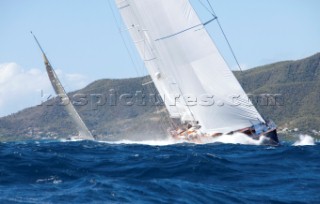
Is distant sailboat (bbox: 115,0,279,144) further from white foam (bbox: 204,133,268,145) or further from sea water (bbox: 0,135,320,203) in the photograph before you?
sea water (bbox: 0,135,320,203)

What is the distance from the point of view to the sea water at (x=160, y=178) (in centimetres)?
1781

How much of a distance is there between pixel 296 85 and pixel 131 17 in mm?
127539

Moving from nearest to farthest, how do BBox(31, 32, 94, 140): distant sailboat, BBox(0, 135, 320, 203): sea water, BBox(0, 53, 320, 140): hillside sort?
BBox(0, 135, 320, 203): sea water → BBox(31, 32, 94, 140): distant sailboat → BBox(0, 53, 320, 140): hillside

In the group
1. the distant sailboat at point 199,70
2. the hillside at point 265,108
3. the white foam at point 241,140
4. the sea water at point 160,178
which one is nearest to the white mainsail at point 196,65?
the distant sailboat at point 199,70

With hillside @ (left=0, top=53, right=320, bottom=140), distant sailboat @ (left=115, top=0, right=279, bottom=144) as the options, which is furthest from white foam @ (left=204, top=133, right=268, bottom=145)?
hillside @ (left=0, top=53, right=320, bottom=140)

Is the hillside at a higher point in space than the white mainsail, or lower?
lower

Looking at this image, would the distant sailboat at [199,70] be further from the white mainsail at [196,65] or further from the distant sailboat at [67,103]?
the distant sailboat at [67,103]

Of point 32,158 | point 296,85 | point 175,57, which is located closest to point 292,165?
point 32,158

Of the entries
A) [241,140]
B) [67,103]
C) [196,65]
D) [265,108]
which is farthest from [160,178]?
[265,108]

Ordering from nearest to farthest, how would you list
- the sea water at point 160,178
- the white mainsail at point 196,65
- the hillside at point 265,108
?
1. the sea water at point 160,178
2. the white mainsail at point 196,65
3. the hillside at point 265,108

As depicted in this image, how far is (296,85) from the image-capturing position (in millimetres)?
165375

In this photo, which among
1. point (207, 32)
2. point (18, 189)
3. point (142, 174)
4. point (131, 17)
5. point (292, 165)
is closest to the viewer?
point (18, 189)

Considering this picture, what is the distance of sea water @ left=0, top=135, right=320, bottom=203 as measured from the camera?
17812mm

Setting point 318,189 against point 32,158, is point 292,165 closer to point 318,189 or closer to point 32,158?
point 318,189
